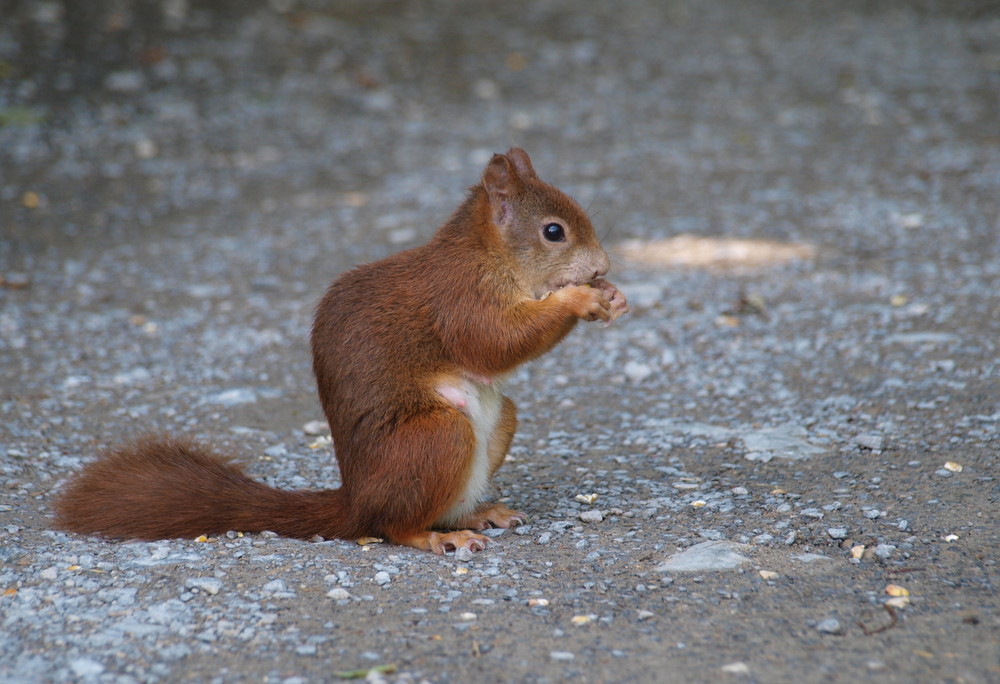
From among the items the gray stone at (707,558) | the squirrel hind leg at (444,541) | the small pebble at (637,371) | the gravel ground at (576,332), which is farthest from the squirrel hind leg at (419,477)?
the small pebble at (637,371)

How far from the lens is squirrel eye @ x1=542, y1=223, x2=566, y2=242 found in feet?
10.5

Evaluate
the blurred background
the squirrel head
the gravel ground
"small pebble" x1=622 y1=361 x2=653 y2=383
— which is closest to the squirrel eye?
the squirrel head

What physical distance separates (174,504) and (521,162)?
1.42m

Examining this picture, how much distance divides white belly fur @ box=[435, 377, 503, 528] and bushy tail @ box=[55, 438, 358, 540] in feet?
1.03

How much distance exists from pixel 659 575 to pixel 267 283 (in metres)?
3.49

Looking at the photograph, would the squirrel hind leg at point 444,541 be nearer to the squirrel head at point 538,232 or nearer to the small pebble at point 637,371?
the squirrel head at point 538,232

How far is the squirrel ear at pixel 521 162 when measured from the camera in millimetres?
3303

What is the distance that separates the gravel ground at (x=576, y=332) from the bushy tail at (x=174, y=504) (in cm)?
8

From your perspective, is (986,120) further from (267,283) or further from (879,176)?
(267,283)

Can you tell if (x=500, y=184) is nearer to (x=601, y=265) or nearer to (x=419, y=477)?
(x=601, y=265)

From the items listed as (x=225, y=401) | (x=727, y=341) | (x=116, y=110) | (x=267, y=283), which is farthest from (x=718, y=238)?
(x=116, y=110)

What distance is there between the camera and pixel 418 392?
9.79 ft

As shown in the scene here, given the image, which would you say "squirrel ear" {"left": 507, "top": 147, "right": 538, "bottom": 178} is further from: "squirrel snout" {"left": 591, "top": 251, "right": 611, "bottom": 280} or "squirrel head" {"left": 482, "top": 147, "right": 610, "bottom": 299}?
"squirrel snout" {"left": 591, "top": 251, "right": 611, "bottom": 280}

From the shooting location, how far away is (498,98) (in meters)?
8.56
